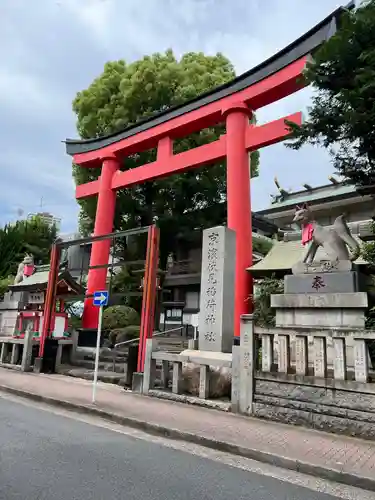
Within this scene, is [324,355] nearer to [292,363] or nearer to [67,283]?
[292,363]

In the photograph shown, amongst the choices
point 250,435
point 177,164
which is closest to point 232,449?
point 250,435

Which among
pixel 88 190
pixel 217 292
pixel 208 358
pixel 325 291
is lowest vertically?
pixel 208 358

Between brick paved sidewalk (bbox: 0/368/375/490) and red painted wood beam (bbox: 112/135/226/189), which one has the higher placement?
red painted wood beam (bbox: 112/135/226/189)

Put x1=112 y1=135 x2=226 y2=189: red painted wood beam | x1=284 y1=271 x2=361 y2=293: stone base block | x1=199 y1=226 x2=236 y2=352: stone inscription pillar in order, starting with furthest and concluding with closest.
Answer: x1=112 y1=135 x2=226 y2=189: red painted wood beam → x1=199 y1=226 x2=236 y2=352: stone inscription pillar → x1=284 y1=271 x2=361 y2=293: stone base block

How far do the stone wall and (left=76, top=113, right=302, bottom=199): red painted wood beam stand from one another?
945 cm

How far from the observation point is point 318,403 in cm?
596

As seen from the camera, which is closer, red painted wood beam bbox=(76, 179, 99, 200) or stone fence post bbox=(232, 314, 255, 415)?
stone fence post bbox=(232, 314, 255, 415)

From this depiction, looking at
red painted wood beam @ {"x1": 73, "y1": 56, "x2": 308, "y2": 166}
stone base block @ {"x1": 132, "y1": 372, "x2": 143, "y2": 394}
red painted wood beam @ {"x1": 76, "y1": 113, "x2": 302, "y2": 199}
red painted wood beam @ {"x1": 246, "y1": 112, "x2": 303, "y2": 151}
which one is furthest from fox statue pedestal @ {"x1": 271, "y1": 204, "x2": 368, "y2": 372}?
red painted wood beam @ {"x1": 246, "y1": 112, "x2": 303, "y2": 151}

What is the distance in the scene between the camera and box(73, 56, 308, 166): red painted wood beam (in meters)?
14.1

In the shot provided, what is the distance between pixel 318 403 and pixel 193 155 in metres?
12.5

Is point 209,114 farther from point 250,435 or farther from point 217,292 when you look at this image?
point 250,435

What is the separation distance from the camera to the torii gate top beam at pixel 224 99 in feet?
44.5

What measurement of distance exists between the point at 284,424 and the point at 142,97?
20622 millimetres

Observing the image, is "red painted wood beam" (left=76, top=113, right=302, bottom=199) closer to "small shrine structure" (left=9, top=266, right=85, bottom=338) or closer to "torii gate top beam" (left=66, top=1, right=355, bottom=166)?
"torii gate top beam" (left=66, top=1, right=355, bottom=166)
